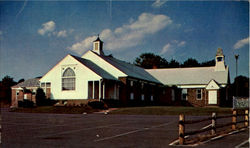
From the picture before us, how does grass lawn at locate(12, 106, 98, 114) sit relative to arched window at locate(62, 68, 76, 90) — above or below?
below

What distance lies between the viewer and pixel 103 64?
43.3 metres

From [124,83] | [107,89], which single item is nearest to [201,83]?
[124,83]

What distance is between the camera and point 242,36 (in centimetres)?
1545

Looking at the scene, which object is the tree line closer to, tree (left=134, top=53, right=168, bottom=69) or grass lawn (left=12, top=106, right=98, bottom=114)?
tree (left=134, top=53, right=168, bottom=69)

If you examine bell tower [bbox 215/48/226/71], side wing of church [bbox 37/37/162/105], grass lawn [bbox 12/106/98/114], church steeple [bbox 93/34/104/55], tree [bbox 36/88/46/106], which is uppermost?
church steeple [bbox 93/34/104/55]

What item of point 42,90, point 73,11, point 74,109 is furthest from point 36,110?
point 73,11

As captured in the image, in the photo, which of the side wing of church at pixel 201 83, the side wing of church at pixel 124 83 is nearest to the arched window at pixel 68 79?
the side wing of church at pixel 124 83

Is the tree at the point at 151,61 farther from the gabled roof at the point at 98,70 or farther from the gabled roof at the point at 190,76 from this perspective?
the gabled roof at the point at 98,70

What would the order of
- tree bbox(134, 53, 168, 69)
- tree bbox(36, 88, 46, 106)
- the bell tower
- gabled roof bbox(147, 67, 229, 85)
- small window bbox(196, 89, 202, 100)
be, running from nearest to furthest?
tree bbox(36, 88, 46, 106) → gabled roof bbox(147, 67, 229, 85) → the bell tower → small window bbox(196, 89, 202, 100) → tree bbox(134, 53, 168, 69)

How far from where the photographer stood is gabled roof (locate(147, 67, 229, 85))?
4810 cm

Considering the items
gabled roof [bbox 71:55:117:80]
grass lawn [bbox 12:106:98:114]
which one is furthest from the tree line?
grass lawn [bbox 12:106:98:114]

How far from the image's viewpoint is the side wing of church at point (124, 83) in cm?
3938

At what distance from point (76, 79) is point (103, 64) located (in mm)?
5270

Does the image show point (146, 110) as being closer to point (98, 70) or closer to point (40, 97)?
point (98, 70)
